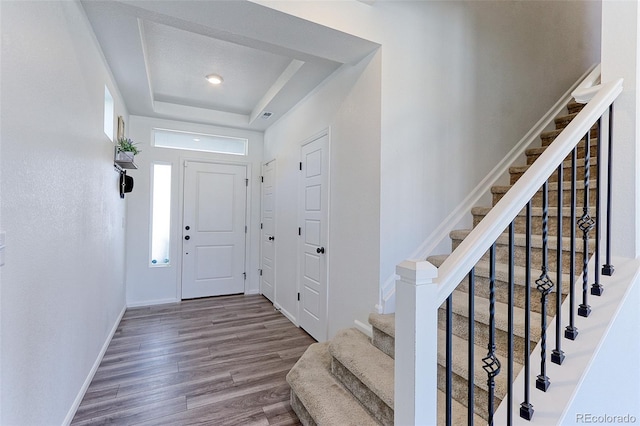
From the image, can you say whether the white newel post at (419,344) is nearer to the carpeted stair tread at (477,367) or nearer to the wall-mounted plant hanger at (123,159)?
the carpeted stair tread at (477,367)

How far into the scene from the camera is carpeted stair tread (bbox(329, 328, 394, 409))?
1.61 m

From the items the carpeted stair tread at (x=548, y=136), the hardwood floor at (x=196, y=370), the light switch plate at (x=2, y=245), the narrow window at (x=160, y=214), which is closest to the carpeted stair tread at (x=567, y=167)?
the carpeted stair tread at (x=548, y=136)

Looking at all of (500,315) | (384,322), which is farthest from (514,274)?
(384,322)

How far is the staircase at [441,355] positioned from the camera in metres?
1.48

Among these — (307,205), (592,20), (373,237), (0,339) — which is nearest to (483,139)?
(373,237)

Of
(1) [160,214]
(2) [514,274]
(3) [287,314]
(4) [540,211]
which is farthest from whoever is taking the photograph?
(1) [160,214]

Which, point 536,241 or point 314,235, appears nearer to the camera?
point 536,241

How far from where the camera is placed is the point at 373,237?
2.27 metres

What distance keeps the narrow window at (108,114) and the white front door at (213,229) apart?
148 cm

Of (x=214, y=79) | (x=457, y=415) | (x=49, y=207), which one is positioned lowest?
(x=457, y=415)

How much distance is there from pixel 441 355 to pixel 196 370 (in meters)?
1.95

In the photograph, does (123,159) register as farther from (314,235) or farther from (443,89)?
(443,89)

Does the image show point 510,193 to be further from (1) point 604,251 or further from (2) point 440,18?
(2) point 440,18

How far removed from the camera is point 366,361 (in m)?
1.86
